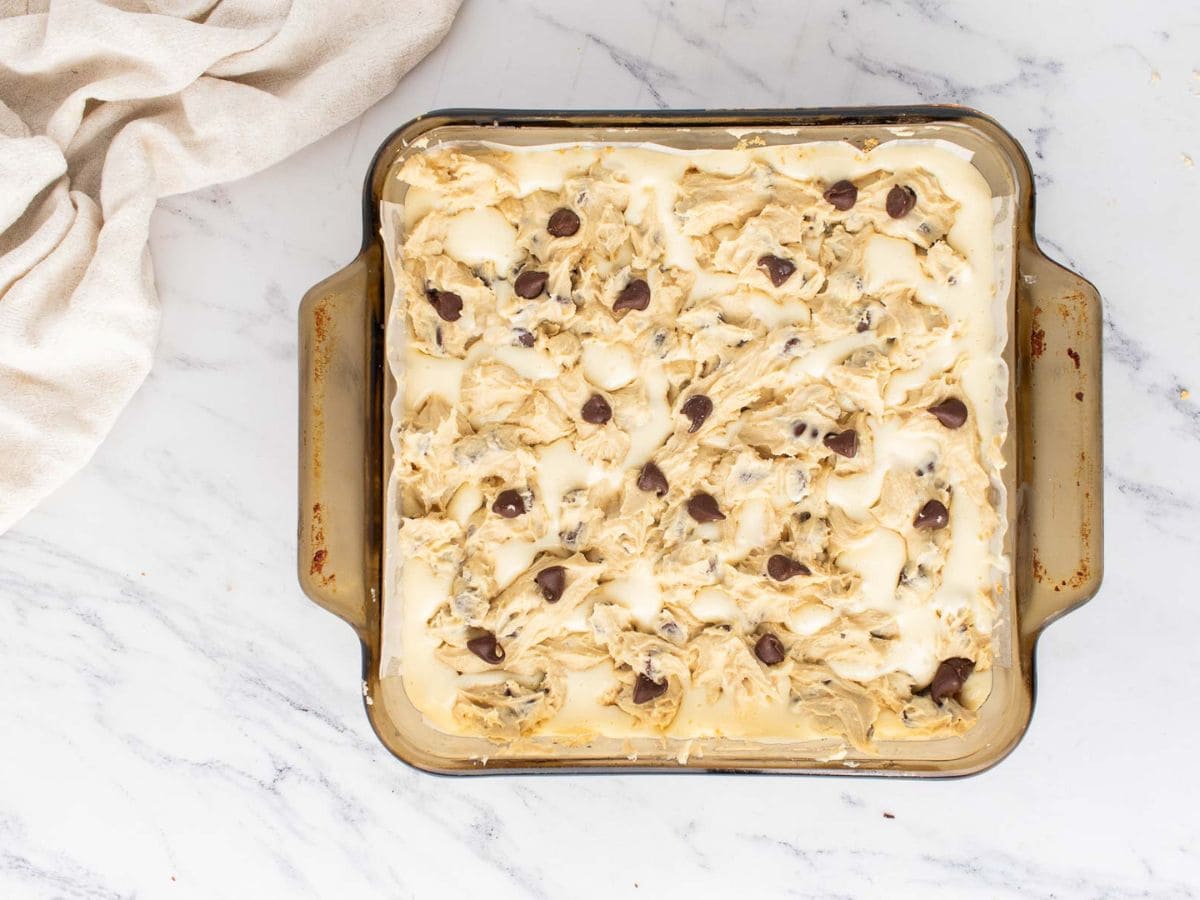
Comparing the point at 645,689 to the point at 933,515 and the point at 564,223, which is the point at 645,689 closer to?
the point at 933,515

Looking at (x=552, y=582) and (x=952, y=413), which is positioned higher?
(x=952, y=413)

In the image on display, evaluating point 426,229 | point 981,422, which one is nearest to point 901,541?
point 981,422

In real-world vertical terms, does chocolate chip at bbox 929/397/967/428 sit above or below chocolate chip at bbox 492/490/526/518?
above

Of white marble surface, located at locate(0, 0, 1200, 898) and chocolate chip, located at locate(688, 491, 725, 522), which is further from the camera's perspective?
white marble surface, located at locate(0, 0, 1200, 898)

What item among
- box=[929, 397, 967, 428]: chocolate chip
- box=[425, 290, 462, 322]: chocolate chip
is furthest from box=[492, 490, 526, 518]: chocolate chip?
box=[929, 397, 967, 428]: chocolate chip

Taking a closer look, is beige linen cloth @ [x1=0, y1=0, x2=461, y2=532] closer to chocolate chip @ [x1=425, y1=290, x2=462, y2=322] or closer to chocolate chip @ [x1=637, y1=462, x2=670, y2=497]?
chocolate chip @ [x1=425, y1=290, x2=462, y2=322]

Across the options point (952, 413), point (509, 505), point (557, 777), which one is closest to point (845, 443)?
point (952, 413)
